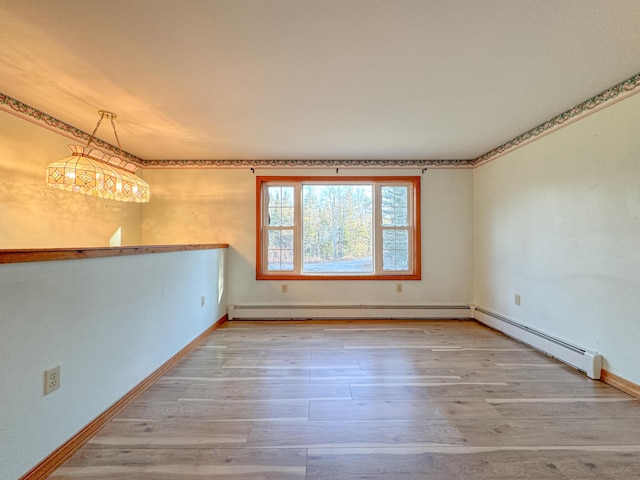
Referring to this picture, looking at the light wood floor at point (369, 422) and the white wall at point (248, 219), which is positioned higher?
the white wall at point (248, 219)

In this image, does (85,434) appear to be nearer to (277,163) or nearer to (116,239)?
(116,239)

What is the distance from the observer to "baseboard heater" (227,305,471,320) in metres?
3.92

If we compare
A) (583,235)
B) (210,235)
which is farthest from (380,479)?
(210,235)

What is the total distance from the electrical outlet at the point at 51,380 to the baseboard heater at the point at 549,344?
11.3 feet

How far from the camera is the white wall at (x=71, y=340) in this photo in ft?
3.86

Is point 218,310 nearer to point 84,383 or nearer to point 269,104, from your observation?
point 84,383

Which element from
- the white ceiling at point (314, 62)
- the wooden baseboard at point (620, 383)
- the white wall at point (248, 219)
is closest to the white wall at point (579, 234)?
the wooden baseboard at point (620, 383)

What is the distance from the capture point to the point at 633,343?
2020 mm

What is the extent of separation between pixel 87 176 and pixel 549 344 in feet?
13.3

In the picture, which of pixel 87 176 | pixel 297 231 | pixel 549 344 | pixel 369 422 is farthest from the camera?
pixel 297 231

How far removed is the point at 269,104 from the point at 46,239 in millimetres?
2319

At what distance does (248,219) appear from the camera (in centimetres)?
402

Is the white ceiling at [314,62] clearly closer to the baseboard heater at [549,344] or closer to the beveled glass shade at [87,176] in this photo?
the beveled glass shade at [87,176]

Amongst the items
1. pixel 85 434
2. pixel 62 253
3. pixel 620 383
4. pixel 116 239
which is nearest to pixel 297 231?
pixel 116 239
